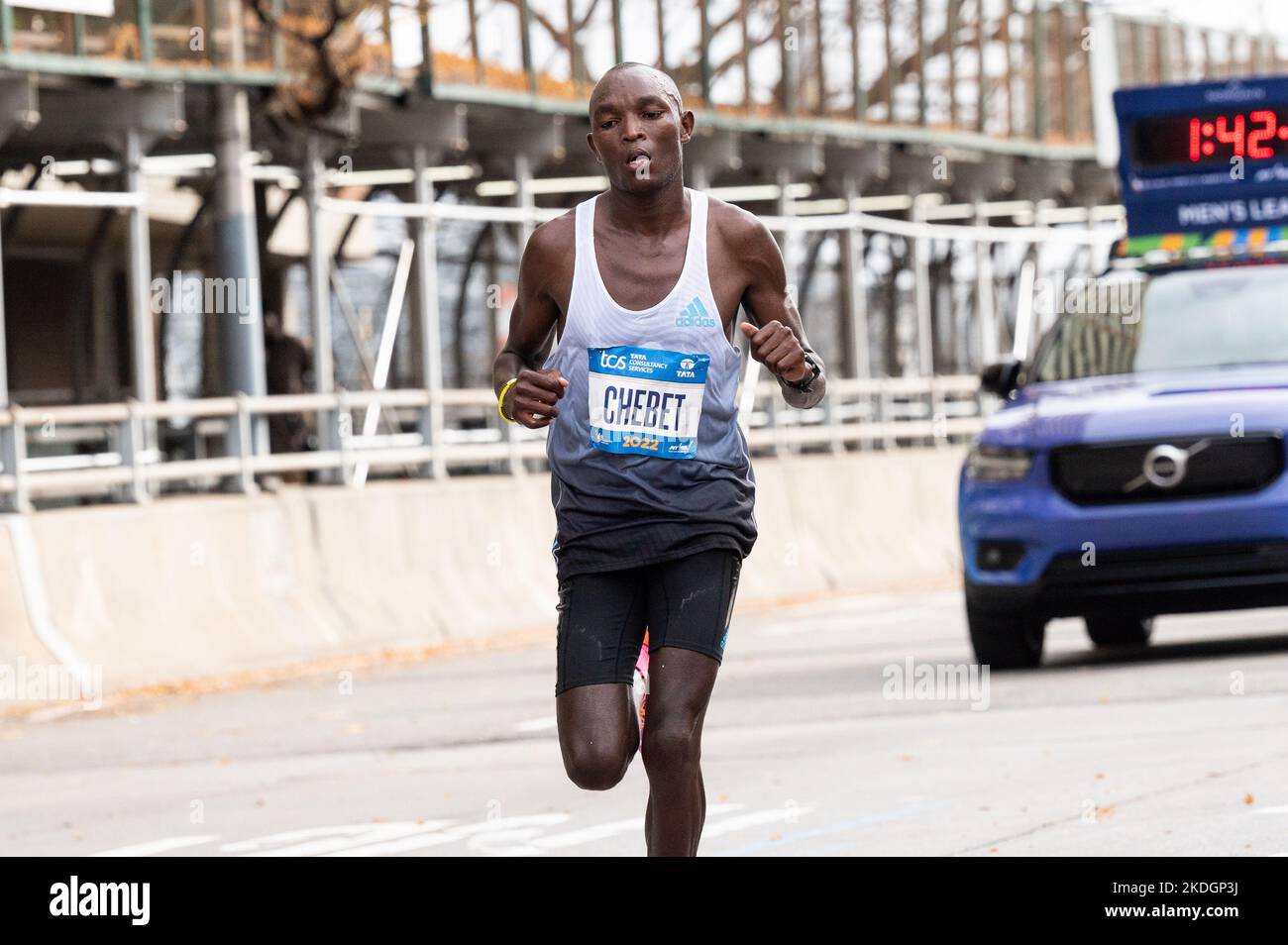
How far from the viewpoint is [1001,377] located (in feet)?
49.2

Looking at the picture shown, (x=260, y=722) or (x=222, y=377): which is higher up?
(x=222, y=377)

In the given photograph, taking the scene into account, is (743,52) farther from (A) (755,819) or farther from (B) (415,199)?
(A) (755,819)

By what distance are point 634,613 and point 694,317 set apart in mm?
690

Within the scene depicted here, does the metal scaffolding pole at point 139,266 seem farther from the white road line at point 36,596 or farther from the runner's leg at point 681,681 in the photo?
the runner's leg at point 681,681

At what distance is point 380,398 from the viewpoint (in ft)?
72.0

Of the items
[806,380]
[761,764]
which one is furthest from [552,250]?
[761,764]

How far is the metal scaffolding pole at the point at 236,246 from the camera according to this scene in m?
25.4

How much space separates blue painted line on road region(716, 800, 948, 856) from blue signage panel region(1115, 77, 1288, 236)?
9315mm

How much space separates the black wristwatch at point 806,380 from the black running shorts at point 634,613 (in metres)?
0.41

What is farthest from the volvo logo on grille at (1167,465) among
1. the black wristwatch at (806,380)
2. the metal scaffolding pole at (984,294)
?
the metal scaffolding pole at (984,294)

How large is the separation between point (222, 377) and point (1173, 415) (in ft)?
43.3

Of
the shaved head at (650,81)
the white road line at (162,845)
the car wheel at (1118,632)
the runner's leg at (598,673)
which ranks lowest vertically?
the white road line at (162,845)
